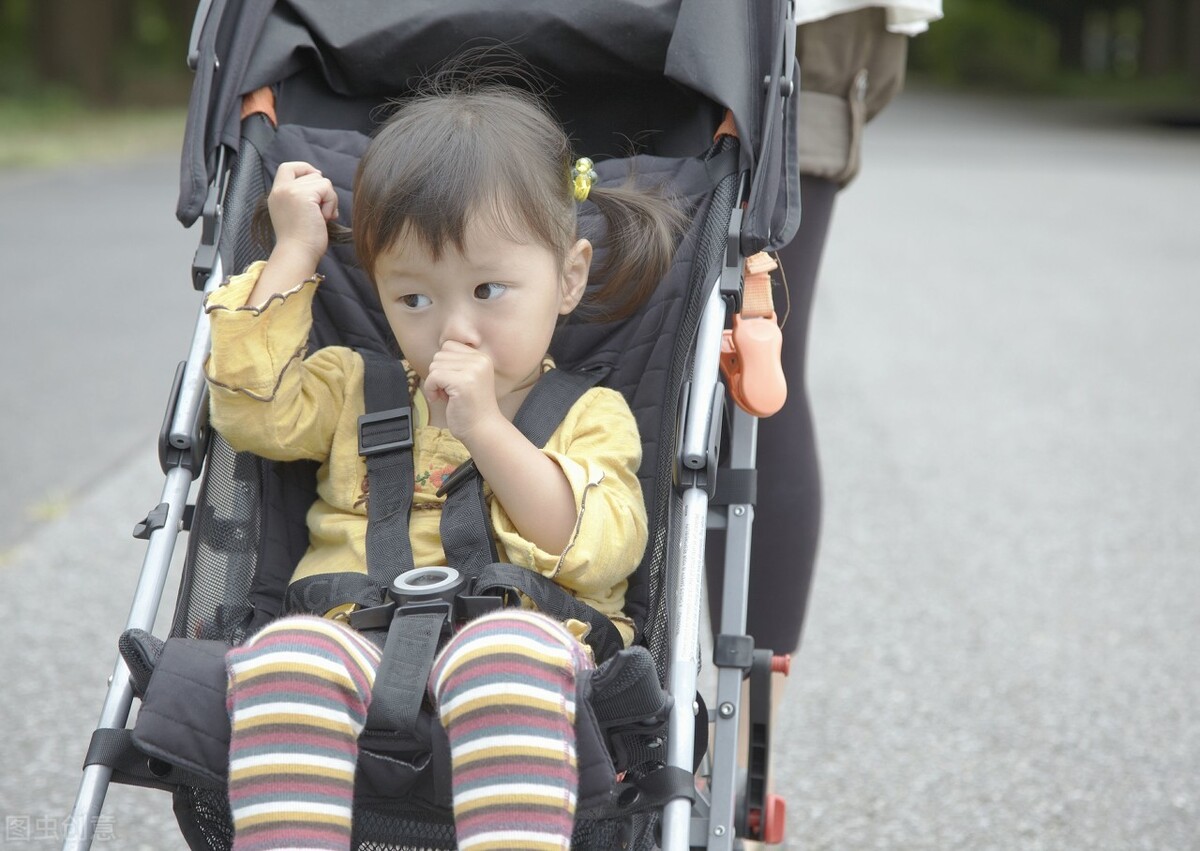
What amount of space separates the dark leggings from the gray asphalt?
464mm

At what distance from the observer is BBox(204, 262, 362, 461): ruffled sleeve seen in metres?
1.96

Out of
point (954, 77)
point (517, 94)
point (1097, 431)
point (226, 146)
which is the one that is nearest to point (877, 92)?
point (517, 94)

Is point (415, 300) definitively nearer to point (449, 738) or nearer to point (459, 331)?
point (459, 331)

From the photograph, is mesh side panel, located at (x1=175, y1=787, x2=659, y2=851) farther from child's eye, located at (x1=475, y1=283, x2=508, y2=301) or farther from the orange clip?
child's eye, located at (x1=475, y1=283, x2=508, y2=301)

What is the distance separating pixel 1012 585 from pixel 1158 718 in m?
0.81

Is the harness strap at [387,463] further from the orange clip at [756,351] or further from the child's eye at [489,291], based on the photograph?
the orange clip at [756,351]

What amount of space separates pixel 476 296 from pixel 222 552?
0.55 metres

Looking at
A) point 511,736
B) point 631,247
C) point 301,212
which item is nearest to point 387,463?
point 301,212

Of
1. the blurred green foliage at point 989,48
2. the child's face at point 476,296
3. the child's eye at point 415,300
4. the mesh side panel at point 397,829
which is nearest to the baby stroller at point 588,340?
the mesh side panel at point 397,829

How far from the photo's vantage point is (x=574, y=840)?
5.57 feet

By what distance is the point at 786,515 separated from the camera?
8.30ft

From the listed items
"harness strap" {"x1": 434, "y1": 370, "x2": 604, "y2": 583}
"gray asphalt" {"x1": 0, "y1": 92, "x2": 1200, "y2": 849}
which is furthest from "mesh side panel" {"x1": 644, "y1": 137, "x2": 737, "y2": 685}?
"gray asphalt" {"x1": 0, "y1": 92, "x2": 1200, "y2": 849}

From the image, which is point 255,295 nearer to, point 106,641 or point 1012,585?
point 106,641

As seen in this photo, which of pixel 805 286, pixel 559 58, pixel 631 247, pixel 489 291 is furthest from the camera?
pixel 805 286
